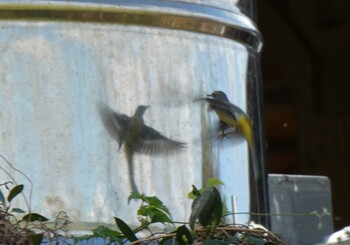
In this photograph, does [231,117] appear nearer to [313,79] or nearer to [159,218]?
[159,218]

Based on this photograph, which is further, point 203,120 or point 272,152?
point 272,152

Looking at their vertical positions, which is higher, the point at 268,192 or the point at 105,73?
the point at 105,73

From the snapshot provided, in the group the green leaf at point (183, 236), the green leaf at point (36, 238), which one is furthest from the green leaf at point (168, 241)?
the green leaf at point (36, 238)

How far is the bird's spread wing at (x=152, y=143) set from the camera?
2.67 meters

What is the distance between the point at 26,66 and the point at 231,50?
1.84ft

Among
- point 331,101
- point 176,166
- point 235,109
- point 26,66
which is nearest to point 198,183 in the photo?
point 176,166

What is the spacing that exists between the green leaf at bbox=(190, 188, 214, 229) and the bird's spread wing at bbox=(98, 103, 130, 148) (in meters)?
0.75

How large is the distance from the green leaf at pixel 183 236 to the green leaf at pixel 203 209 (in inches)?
0.9

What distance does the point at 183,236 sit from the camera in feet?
6.16

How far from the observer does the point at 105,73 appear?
8.72ft

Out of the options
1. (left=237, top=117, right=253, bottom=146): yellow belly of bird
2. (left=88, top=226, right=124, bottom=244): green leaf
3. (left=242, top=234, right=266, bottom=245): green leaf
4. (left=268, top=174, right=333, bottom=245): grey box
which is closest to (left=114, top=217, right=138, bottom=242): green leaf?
(left=88, top=226, right=124, bottom=244): green leaf

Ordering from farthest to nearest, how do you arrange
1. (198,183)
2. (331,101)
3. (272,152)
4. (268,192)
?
1. (272,152)
2. (331,101)
3. (268,192)
4. (198,183)

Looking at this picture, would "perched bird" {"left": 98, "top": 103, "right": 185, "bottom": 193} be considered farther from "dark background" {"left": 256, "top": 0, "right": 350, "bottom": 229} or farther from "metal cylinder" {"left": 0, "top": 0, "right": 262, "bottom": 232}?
"dark background" {"left": 256, "top": 0, "right": 350, "bottom": 229}

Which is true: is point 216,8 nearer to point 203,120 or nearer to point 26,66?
point 203,120
